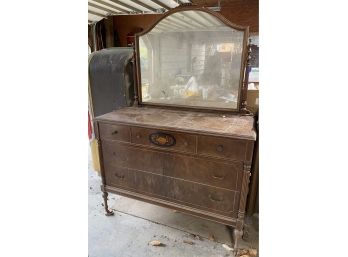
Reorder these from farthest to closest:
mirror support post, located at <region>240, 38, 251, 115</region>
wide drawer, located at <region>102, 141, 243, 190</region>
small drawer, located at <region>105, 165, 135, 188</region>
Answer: small drawer, located at <region>105, 165, 135, 188</region> < mirror support post, located at <region>240, 38, 251, 115</region> < wide drawer, located at <region>102, 141, 243, 190</region>

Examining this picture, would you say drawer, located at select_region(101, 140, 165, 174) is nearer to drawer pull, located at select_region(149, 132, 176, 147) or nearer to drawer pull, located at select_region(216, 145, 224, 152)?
drawer pull, located at select_region(149, 132, 176, 147)

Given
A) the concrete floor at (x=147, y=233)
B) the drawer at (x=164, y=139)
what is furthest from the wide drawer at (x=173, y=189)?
the concrete floor at (x=147, y=233)

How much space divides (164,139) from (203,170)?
34cm

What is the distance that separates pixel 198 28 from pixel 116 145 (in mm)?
1124

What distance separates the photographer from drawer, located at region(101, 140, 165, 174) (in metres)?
1.72

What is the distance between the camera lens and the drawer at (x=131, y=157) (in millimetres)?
1723

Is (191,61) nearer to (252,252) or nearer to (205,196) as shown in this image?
(205,196)

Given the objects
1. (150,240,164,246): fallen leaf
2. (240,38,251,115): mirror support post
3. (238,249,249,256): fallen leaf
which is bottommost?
(238,249,249,256): fallen leaf

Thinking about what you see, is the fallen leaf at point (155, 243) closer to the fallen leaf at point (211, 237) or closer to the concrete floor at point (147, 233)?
the concrete floor at point (147, 233)

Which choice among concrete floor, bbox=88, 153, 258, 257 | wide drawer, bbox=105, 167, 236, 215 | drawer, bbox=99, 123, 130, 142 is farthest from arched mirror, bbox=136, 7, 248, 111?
concrete floor, bbox=88, 153, 258, 257

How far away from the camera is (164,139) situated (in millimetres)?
1609

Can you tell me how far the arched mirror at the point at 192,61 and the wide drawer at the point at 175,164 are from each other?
0.49 meters
